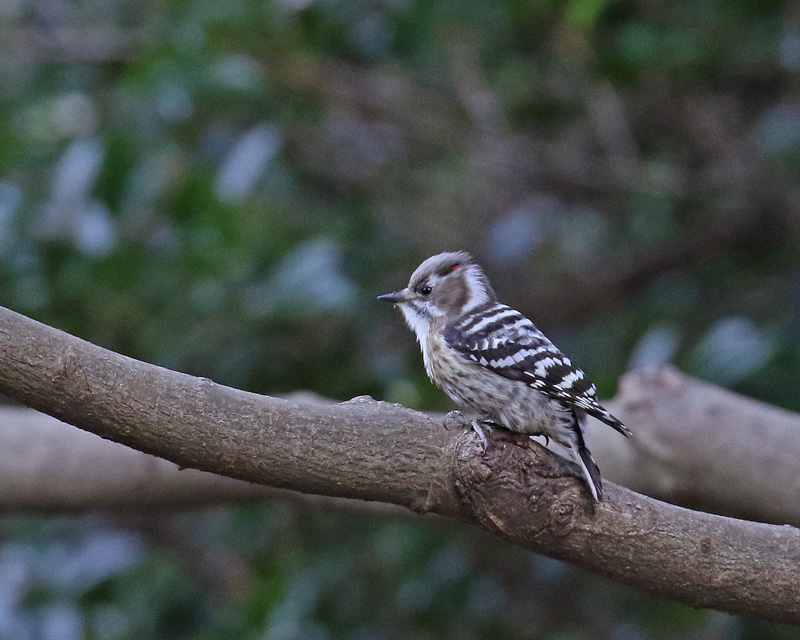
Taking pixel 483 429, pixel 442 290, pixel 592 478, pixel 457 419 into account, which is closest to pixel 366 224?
pixel 442 290

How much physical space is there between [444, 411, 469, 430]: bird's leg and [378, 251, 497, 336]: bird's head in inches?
18.9

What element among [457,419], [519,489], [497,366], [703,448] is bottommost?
[519,489]

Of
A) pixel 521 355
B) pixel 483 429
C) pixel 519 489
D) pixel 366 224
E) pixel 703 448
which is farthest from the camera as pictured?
pixel 366 224

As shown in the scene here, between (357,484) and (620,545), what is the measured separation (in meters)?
0.57

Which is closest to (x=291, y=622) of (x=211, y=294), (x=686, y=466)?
(x=211, y=294)

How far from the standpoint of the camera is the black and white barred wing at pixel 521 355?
2533 millimetres

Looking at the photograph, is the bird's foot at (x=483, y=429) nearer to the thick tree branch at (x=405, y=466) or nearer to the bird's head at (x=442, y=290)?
the thick tree branch at (x=405, y=466)

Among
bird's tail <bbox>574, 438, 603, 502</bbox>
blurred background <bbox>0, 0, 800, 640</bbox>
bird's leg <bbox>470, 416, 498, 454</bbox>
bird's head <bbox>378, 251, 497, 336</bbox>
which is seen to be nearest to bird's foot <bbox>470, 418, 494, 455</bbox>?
bird's leg <bbox>470, 416, 498, 454</bbox>

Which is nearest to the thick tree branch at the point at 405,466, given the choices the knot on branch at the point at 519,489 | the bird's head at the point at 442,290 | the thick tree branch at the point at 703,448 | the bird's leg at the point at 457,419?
the knot on branch at the point at 519,489

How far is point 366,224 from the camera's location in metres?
4.72

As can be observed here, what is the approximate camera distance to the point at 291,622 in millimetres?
3842

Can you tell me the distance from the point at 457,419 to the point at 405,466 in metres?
0.41

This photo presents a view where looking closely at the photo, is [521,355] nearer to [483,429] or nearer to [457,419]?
[457,419]

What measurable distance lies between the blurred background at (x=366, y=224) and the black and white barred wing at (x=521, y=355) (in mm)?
615
